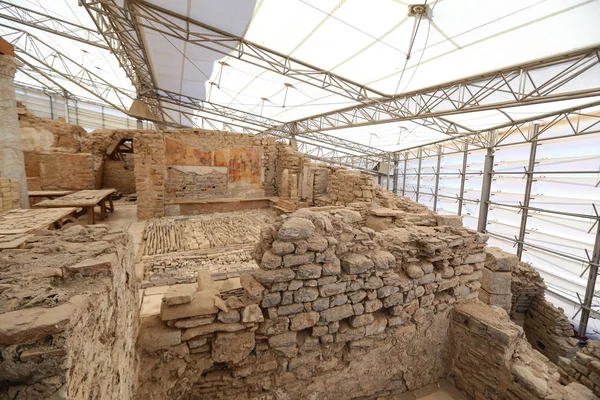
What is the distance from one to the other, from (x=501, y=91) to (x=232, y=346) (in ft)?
30.5

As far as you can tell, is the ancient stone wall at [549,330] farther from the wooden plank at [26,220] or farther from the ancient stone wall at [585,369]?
the wooden plank at [26,220]

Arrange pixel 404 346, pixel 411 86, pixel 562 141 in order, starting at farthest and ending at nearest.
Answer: pixel 562 141 → pixel 411 86 → pixel 404 346

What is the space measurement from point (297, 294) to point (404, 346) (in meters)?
2.01

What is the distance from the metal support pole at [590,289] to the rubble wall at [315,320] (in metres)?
8.70

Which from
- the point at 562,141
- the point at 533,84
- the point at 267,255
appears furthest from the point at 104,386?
the point at 562,141

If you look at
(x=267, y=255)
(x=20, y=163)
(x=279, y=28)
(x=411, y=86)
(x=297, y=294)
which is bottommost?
(x=297, y=294)

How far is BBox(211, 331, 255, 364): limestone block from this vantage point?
2666mm

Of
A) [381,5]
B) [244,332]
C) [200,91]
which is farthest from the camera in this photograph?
[200,91]

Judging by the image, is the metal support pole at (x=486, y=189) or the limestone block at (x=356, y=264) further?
the metal support pole at (x=486, y=189)

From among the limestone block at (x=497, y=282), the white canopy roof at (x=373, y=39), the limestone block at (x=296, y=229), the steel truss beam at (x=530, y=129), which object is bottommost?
the limestone block at (x=497, y=282)

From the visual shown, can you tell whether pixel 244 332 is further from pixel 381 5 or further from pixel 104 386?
pixel 381 5

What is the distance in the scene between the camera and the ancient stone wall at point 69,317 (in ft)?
3.64

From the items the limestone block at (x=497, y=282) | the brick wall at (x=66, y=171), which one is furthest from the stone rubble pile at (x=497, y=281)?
the brick wall at (x=66, y=171)

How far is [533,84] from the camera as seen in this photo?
6551 mm
